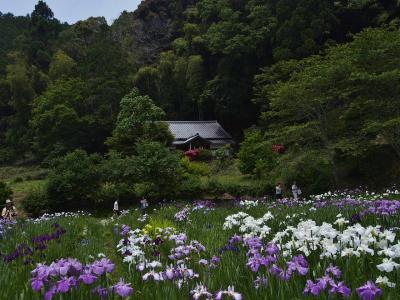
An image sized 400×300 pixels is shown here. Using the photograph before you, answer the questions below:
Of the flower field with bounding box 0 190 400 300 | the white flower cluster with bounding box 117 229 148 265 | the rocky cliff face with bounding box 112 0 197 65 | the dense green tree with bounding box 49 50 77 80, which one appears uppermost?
the rocky cliff face with bounding box 112 0 197 65

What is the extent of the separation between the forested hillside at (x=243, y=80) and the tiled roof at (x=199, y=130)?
1575mm

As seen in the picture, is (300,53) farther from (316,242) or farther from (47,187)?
(316,242)

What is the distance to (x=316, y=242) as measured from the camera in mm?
3918

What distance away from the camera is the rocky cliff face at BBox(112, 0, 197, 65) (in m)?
65.5

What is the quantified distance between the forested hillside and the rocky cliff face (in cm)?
21

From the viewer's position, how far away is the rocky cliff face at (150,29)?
65.5m

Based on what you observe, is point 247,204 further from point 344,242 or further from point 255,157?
point 255,157

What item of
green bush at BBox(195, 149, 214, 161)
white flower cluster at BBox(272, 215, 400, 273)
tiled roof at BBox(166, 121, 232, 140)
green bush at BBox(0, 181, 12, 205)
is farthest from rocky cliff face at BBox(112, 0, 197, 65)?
white flower cluster at BBox(272, 215, 400, 273)

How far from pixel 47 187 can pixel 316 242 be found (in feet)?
71.4

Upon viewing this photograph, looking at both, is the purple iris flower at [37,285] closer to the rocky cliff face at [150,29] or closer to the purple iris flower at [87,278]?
the purple iris flower at [87,278]

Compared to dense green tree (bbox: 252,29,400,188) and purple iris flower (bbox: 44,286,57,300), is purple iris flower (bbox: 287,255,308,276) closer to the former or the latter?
purple iris flower (bbox: 44,286,57,300)

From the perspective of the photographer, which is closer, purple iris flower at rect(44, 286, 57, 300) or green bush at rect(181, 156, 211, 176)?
purple iris flower at rect(44, 286, 57, 300)

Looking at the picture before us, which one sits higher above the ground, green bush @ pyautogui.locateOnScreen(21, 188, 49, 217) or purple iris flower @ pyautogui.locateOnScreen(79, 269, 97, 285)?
purple iris flower @ pyautogui.locateOnScreen(79, 269, 97, 285)

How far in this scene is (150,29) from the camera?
70.3m
